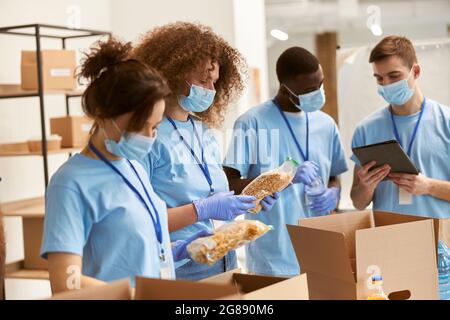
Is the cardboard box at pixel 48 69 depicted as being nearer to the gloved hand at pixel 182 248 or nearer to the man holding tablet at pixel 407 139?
the man holding tablet at pixel 407 139

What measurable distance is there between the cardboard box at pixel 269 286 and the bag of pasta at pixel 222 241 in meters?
0.12

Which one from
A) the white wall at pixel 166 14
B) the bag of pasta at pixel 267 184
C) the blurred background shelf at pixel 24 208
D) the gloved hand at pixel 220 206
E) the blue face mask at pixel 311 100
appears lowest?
the blurred background shelf at pixel 24 208

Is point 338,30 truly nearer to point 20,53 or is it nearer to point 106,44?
point 20,53

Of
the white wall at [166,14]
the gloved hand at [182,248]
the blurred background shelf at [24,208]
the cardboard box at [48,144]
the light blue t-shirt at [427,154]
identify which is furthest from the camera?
the white wall at [166,14]

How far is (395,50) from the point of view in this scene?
2.60 m

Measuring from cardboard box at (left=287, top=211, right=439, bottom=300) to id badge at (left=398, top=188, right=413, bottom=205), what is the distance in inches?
33.0

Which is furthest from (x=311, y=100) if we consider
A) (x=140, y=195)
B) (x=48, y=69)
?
(x=48, y=69)

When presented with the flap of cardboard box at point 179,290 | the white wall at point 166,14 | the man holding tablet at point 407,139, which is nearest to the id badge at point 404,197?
the man holding tablet at point 407,139

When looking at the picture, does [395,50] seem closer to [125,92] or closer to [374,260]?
[374,260]

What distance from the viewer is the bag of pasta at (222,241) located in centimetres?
163

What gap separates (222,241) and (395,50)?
4.41ft

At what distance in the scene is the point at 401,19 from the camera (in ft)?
27.1
